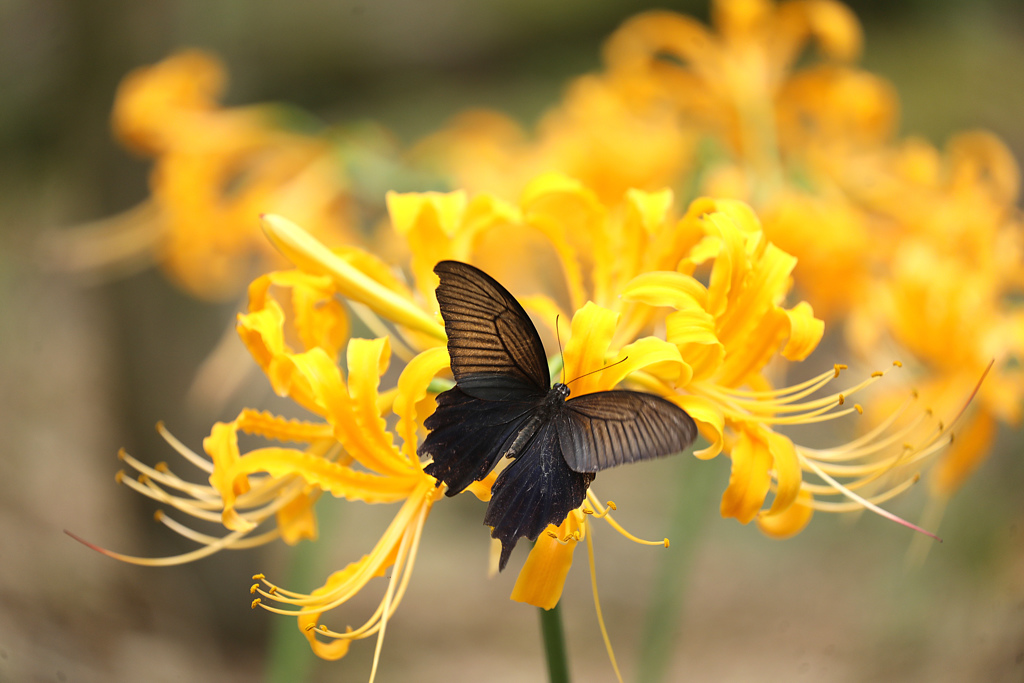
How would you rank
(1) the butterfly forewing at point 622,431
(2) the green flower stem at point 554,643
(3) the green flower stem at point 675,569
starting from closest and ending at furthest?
(1) the butterfly forewing at point 622,431 → (2) the green flower stem at point 554,643 → (3) the green flower stem at point 675,569

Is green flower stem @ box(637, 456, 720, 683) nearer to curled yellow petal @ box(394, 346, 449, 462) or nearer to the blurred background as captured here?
the blurred background

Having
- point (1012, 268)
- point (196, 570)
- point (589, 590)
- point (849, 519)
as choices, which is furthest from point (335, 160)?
point (849, 519)

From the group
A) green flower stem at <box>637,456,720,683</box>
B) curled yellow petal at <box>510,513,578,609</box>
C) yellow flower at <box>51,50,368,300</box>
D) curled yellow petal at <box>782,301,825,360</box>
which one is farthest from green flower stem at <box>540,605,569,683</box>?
yellow flower at <box>51,50,368,300</box>

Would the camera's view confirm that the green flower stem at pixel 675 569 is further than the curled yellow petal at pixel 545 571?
Yes

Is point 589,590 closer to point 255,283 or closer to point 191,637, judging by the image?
point 191,637

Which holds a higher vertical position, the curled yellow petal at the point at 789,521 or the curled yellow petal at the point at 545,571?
the curled yellow petal at the point at 789,521

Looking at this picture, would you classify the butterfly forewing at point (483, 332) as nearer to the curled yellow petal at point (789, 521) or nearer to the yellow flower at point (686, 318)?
the yellow flower at point (686, 318)

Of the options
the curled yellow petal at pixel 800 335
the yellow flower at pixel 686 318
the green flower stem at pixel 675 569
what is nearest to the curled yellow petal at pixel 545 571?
the yellow flower at pixel 686 318

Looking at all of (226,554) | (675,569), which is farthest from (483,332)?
(226,554)
